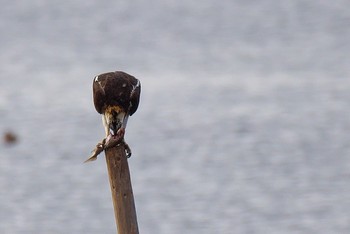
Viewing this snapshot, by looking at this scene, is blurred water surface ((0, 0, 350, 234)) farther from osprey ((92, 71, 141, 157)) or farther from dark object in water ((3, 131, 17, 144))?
osprey ((92, 71, 141, 157))

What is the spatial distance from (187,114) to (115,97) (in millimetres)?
9281

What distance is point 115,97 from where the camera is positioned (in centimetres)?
581

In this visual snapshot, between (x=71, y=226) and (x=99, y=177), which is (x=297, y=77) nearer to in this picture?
(x=99, y=177)

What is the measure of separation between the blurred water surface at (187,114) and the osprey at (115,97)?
4.71 m

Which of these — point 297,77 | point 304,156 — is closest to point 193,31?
point 297,77

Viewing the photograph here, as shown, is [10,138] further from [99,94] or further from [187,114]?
[99,94]

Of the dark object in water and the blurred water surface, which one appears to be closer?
the blurred water surface

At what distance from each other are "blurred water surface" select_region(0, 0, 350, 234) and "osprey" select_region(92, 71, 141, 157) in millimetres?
4707

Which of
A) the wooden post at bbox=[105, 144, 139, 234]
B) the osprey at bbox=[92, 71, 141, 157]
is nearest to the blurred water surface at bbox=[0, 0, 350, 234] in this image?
the osprey at bbox=[92, 71, 141, 157]

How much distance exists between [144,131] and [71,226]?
370 centimetres

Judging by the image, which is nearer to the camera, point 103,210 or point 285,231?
point 285,231

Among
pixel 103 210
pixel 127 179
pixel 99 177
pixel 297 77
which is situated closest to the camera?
pixel 127 179

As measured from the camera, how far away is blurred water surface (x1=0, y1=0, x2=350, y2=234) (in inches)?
446

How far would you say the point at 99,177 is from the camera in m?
12.8
